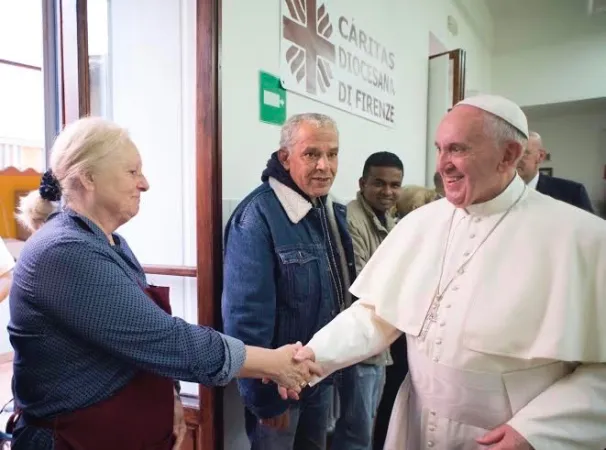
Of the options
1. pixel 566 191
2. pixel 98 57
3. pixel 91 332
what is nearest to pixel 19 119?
pixel 98 57

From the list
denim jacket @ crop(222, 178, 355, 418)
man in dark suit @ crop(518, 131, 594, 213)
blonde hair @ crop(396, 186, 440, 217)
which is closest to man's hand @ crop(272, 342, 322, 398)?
denim jacket @ crop(222, 178, 355, 418)

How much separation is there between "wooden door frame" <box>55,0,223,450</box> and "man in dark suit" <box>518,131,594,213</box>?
1.74m

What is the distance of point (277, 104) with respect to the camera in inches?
88.4

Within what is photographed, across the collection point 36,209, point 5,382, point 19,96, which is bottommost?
point 5,382

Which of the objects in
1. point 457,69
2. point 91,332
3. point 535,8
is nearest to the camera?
point 91,332

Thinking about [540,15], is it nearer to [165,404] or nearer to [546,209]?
[546,209]

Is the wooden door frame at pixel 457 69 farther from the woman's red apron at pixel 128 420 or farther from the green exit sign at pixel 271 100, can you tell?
the woman's red apron at pixel 128 420

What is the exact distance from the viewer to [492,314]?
1133mm

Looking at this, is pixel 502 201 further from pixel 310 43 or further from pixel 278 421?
pixel 310 43

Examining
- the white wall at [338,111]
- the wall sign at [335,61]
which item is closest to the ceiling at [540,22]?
the white wall at [338,111]

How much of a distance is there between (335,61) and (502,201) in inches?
73.9

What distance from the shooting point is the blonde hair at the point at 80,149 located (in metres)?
1.11

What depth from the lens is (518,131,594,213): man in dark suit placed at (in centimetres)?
249

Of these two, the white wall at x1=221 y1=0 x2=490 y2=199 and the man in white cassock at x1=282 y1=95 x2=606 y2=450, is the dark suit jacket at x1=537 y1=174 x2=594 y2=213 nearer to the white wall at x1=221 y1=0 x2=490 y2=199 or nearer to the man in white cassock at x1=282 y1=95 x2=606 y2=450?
the white wall at x1=221 y1=0 x2=490 y2=199
